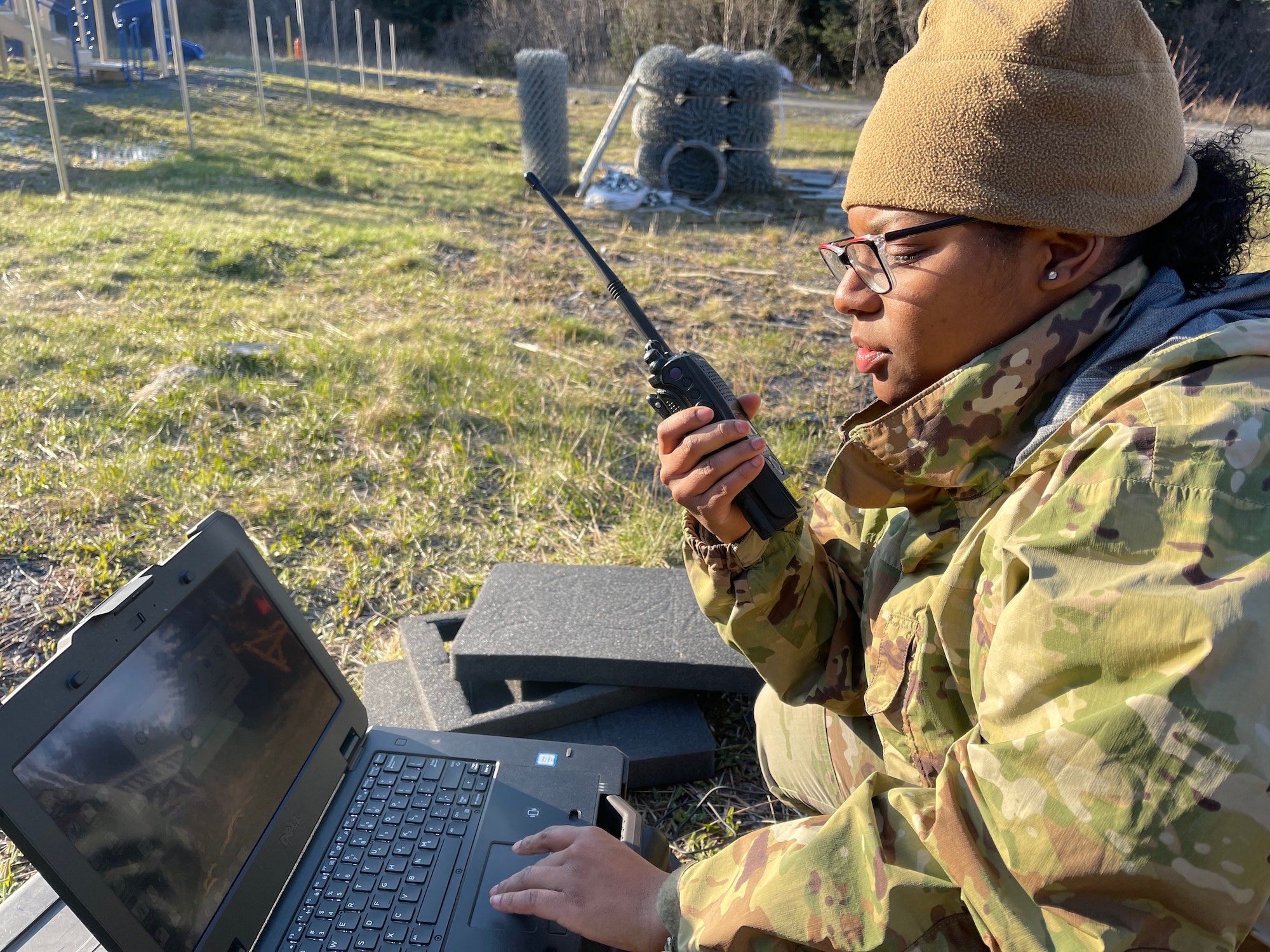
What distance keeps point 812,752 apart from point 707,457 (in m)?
0.83

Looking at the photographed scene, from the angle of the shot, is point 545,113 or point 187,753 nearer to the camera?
point 187,753

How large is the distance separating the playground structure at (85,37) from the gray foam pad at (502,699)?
44.8ft

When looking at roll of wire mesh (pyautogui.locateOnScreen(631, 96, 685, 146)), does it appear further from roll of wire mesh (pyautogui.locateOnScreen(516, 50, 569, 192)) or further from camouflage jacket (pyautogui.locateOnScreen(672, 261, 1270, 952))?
camouflage jacket (pyautogui.locateOnScreen(672, 261, 1270, 952))

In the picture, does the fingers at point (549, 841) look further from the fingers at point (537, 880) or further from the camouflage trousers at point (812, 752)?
the camouflage trousers at point (812, 752)

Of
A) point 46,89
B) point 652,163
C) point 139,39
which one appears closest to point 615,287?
point 46,89

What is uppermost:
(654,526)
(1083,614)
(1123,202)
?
(1123,202)

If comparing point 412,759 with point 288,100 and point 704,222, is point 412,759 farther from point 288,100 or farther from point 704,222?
point 288,100

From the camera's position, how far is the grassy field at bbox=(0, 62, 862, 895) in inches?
131

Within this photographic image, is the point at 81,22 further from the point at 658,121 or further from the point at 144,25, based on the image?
the point at 658,121

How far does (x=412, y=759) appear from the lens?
5.93 ft

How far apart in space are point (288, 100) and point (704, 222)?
36.2ft

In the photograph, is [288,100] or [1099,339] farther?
[288,100]

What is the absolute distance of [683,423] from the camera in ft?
5.18

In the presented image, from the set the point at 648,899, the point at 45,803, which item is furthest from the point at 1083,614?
the point at 45,803
